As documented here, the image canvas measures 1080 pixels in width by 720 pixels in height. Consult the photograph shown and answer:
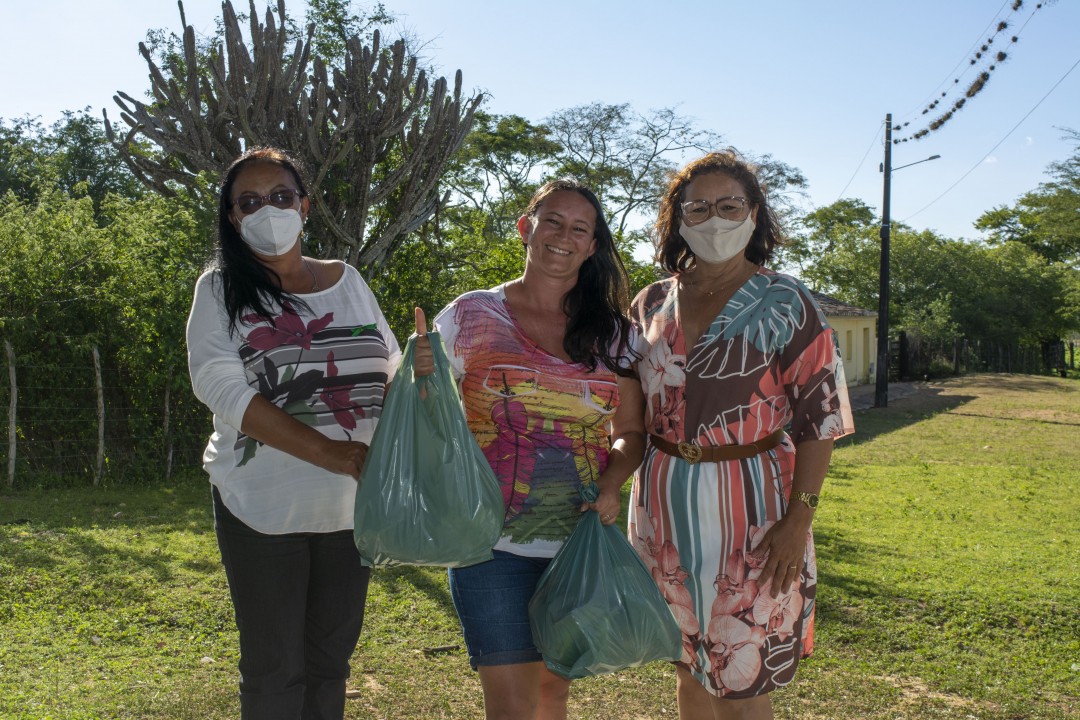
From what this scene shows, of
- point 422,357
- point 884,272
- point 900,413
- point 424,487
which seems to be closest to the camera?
point 424,487

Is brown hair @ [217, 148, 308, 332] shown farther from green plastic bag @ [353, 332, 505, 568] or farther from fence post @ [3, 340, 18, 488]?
fence post @ [3, 340, 18, 488]

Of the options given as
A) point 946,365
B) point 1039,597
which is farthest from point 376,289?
point 946,365

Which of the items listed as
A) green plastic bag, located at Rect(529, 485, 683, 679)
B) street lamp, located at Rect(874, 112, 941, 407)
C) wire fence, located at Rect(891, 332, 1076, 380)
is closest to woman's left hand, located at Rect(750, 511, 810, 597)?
green plastic bag, located at Rect(529, 485, 683, 679)

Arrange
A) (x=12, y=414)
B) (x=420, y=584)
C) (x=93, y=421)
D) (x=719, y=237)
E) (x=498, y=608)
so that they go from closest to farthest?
(x=498, y=608)
(x=719, y=237)
(x=420, y=584)
(x=12, y=414)
(x=93, y=421)

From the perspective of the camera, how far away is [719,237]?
2936mm

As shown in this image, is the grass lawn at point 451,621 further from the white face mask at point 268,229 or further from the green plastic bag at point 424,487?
the white face mask at point 268,229

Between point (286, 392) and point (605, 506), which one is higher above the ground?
point (286, 392)

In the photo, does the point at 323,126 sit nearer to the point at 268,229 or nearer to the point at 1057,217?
the point at 268,229

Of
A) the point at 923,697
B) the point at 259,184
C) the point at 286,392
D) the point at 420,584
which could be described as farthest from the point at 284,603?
the point at 420,584

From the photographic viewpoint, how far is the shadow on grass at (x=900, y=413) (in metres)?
16.9

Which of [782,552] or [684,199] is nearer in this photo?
[782,552]

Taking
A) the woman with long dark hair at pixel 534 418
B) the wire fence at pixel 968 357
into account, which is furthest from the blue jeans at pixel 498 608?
the wire fence at pixel 968 357

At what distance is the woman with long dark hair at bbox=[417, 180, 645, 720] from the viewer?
2672 millimetres

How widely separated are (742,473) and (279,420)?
4.45 ft
